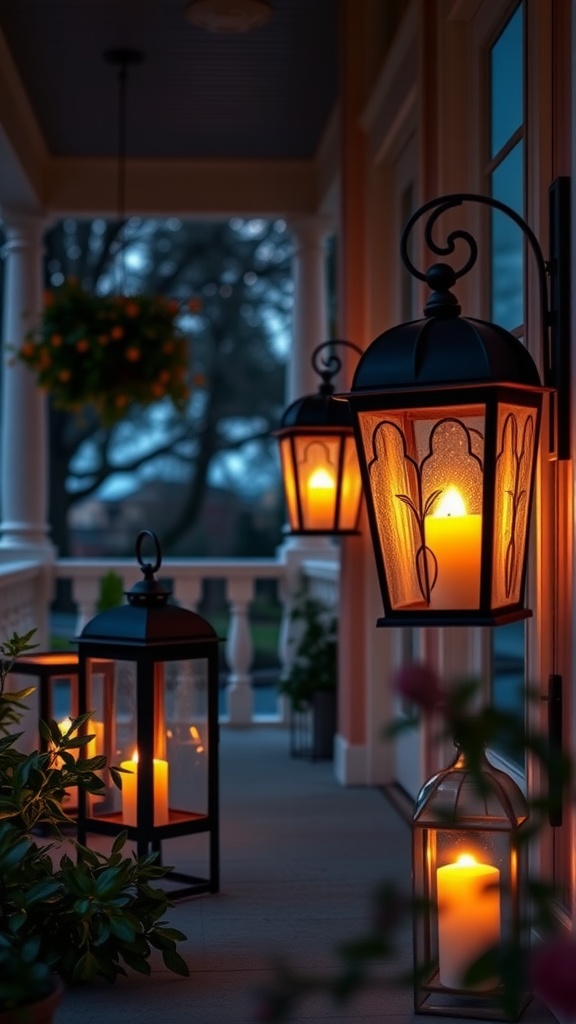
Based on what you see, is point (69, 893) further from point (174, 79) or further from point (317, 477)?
point (174, 79)

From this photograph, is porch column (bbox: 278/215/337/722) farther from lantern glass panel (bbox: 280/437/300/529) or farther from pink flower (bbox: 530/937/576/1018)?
pink flower (bbox: 530/937/576/1018)

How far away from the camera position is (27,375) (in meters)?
6.25

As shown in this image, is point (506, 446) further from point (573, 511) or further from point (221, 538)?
point (221, 538)

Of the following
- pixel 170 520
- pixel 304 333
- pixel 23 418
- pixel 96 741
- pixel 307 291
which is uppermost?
pixel 307 291

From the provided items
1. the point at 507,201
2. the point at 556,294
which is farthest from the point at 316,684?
the point at 556,294

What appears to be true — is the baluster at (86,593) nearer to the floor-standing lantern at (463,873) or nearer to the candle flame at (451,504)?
the floor-standing lantern at (463,873)

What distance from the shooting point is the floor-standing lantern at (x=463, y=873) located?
2.09 meters

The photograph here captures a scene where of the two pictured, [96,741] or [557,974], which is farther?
[96,741]

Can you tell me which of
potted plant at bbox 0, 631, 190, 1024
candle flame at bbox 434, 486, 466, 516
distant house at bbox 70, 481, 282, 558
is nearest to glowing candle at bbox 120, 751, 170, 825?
potted plant at bbox 0, 631, 190, 1024

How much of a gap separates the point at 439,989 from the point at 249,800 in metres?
2.16

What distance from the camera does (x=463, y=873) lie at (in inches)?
83.5

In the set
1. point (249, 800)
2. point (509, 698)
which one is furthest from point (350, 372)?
point (509, 698)

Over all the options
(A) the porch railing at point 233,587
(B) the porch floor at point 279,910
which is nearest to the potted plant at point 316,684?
(B) the porch floor at point 279,910

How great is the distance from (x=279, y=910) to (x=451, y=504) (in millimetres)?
1323
